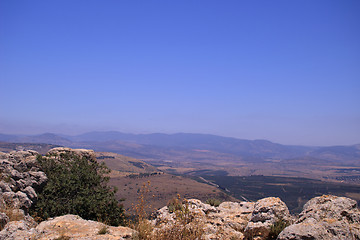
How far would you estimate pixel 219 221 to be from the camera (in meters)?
8.70

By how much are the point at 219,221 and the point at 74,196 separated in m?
6.69

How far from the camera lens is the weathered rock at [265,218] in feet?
22.5

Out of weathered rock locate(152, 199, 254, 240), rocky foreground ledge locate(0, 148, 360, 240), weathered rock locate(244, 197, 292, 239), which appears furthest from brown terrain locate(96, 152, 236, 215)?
weathered rock locate(244, 197, 292, 239)

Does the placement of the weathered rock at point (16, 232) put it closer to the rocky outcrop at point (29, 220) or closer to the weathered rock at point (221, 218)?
the rocky outcrop at point (29, 220)

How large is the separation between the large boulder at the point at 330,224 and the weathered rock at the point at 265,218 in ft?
3.09

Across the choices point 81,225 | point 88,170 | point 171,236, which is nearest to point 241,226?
point 171,236

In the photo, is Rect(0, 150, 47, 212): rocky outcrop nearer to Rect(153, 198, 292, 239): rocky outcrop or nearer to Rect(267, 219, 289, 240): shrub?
Rect(153, 198, 292, 239): rocky outcrop

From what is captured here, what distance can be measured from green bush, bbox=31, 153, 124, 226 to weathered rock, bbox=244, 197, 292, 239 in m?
4.98

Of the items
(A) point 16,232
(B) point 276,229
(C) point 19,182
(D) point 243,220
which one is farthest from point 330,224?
(C) point 19,182

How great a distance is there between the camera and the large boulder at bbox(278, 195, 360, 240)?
5066 millimetres

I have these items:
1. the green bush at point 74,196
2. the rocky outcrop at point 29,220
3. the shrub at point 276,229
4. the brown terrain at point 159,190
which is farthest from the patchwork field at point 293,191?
the rocky outcrop at point 29,220

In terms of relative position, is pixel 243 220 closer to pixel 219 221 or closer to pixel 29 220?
pixel 219 221

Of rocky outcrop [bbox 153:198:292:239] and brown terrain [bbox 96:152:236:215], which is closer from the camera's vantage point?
rocky outcrop [bbox 153:198:292:239]

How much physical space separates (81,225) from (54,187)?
438 cm
